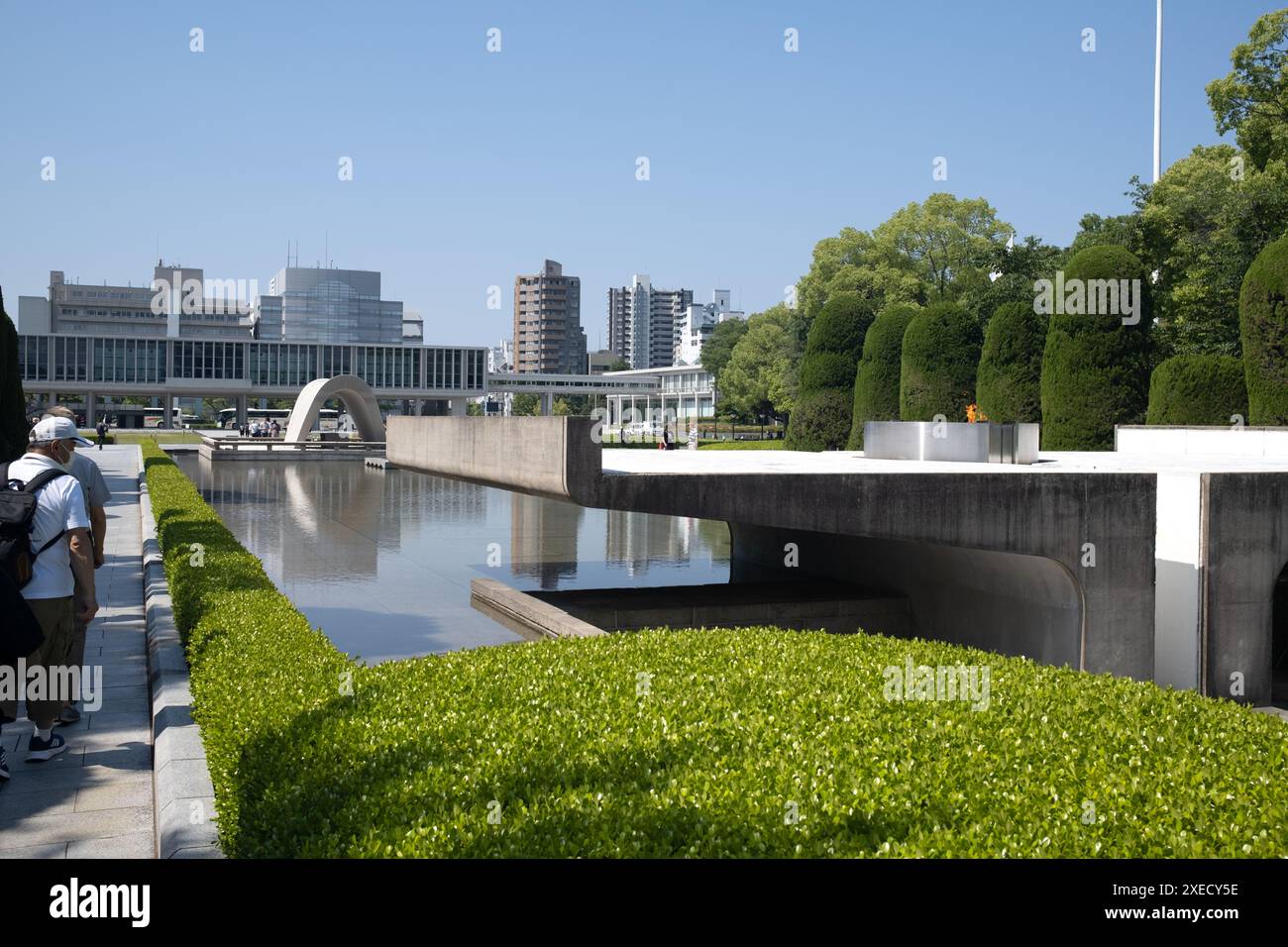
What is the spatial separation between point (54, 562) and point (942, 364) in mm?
29991

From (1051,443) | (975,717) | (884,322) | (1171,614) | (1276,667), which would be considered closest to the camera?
(975,717)

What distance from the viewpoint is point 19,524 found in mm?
6949

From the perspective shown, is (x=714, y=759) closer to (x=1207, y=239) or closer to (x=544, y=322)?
(x=1207, y=239)

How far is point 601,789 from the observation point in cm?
520

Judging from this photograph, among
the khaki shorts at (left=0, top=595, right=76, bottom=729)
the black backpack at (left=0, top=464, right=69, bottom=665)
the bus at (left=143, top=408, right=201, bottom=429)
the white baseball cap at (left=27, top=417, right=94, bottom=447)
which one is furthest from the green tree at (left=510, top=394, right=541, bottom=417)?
the black backpack at (left=0, top=464, right=69, bottom=665)

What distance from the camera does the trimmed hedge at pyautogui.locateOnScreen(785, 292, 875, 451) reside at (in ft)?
130

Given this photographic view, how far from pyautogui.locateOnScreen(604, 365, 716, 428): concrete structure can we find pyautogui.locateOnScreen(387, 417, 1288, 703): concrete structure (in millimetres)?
106102

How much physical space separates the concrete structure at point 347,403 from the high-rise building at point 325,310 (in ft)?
266

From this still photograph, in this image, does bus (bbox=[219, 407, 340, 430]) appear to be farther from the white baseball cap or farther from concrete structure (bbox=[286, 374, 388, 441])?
the white baseball cap

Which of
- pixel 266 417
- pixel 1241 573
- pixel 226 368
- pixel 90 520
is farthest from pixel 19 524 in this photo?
pixel 266 417
